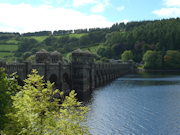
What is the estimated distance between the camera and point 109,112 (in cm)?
4331

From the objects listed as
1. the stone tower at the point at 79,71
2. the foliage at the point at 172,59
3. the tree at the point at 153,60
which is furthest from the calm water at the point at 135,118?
the foliage at the point at 172,59

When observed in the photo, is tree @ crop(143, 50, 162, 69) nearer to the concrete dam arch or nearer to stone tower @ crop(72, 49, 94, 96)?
the concrete dam arch

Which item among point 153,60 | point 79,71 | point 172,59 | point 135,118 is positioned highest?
Answer: point 79,71

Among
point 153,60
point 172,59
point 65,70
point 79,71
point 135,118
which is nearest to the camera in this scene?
point 135,118

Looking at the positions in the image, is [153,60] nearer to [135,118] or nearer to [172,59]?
[172,59]

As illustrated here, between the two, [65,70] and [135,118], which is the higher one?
[65,70]

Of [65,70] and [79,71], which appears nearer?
[65,70]

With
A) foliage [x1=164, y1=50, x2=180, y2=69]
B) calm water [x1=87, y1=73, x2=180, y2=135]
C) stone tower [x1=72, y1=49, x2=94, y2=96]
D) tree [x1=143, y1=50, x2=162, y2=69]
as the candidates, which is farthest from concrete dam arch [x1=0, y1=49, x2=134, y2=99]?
foliage [x1=164, y1=50, x2=180, y2=69]

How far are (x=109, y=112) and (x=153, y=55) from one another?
157 m

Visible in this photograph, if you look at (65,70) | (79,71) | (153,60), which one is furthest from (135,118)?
(153,60)

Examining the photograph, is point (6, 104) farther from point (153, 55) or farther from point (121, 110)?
point (153, 55)

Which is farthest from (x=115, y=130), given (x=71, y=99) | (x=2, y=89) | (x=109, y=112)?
(x=2, y=89)

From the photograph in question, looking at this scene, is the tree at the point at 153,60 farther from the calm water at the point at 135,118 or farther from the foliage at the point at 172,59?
the calm water at the point at 135,118

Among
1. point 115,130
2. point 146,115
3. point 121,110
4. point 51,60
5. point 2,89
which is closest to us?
point 2,89
